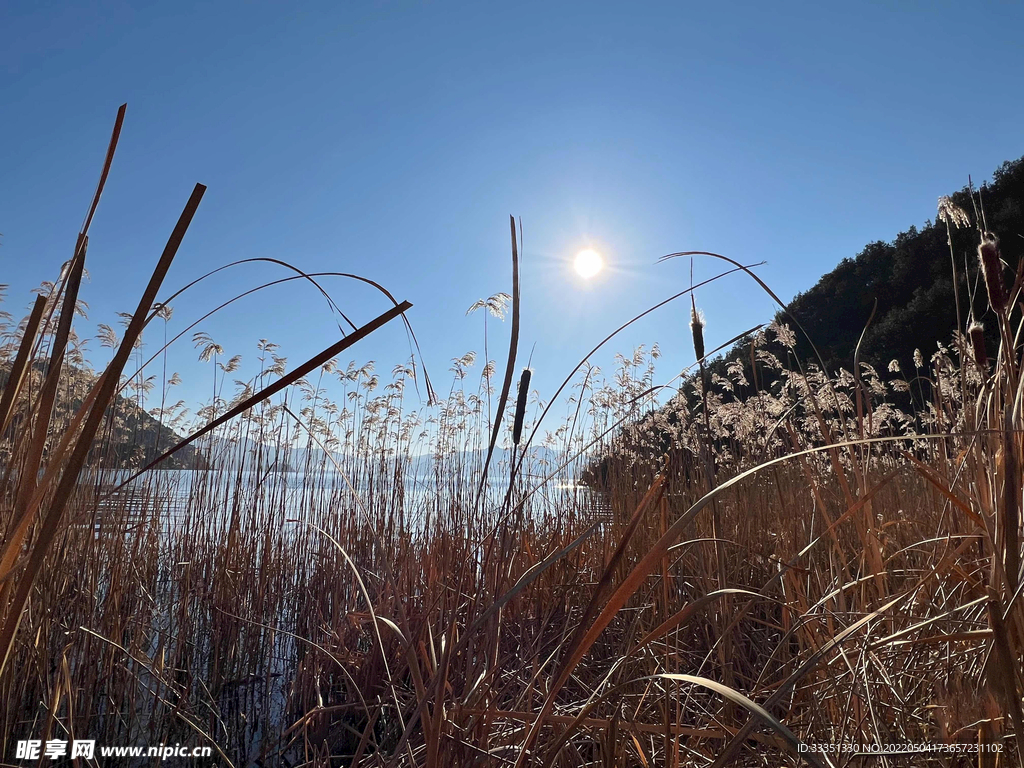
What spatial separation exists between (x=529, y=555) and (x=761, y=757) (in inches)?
54.9

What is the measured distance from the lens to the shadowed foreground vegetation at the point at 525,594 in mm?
585

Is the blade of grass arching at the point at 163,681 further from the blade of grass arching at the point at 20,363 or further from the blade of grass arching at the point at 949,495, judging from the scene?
the blade of grass arching at the point at 949,495

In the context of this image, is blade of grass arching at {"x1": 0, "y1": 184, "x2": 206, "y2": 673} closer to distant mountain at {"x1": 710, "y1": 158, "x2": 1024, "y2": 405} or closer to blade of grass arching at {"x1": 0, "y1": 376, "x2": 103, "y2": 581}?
blade of grass arching at {"x1": 0, "y1": 376, "x2": 103, "y2": 581}

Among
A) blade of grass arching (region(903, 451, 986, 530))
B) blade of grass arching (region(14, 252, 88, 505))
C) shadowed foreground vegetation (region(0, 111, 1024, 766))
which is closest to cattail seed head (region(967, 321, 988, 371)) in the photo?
shadowed foreground vegetation (region(0, 111, 1024, 766))

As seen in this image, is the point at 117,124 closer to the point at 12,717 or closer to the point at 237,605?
the point at 12,717

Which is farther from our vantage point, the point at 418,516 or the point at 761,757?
the point at 418,516

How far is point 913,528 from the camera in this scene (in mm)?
1642

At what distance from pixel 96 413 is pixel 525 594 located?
1809mm

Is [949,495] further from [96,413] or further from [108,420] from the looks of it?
[108,420]

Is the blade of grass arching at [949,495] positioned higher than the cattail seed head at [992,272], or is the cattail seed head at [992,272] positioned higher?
the cattail seed head at [992,272]

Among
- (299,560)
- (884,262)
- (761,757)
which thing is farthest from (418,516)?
(884,262)

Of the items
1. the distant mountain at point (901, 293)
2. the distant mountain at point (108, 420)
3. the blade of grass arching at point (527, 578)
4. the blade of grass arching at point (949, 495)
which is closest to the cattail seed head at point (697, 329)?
the blade of grass arching at point (949, 495)

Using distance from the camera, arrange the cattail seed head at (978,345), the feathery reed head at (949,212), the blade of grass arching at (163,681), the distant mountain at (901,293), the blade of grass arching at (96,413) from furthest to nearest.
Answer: the distant mountain at (901,293) → the feathery reed head at (949,212) → the blade of grass arching at (163,681) → the cattail seed head at (978,345) → the blade of grass arching at (96,413)

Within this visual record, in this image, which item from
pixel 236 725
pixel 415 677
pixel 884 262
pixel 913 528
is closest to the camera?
pixel 415 677
